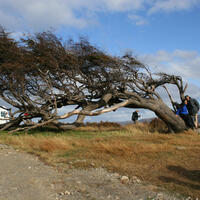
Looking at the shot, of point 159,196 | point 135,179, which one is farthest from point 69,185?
point 159,196

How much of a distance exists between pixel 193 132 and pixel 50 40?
31.2ft

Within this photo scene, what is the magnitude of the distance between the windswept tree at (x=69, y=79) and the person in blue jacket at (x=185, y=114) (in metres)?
0.35

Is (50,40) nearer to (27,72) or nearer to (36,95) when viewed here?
(27,72)

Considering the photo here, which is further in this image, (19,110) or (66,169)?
(19,110)

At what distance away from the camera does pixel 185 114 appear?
49.8ft

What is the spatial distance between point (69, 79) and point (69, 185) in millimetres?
11006

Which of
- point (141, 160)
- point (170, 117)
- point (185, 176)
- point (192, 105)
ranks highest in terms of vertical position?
point (192, 105)

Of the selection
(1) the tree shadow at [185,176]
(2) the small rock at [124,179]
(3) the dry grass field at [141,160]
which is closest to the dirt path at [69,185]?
(2) the small rock at [124,179]

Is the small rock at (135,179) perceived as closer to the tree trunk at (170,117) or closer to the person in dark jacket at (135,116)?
the tree trunk at (170,117)

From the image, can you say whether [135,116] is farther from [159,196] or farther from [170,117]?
[159,196]

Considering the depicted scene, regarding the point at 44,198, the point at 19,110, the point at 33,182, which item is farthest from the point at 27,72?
the point at 44,198

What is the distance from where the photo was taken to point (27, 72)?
579 inches

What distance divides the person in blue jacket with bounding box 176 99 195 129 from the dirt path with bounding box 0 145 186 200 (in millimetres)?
9919

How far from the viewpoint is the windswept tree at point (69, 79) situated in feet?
47.4
